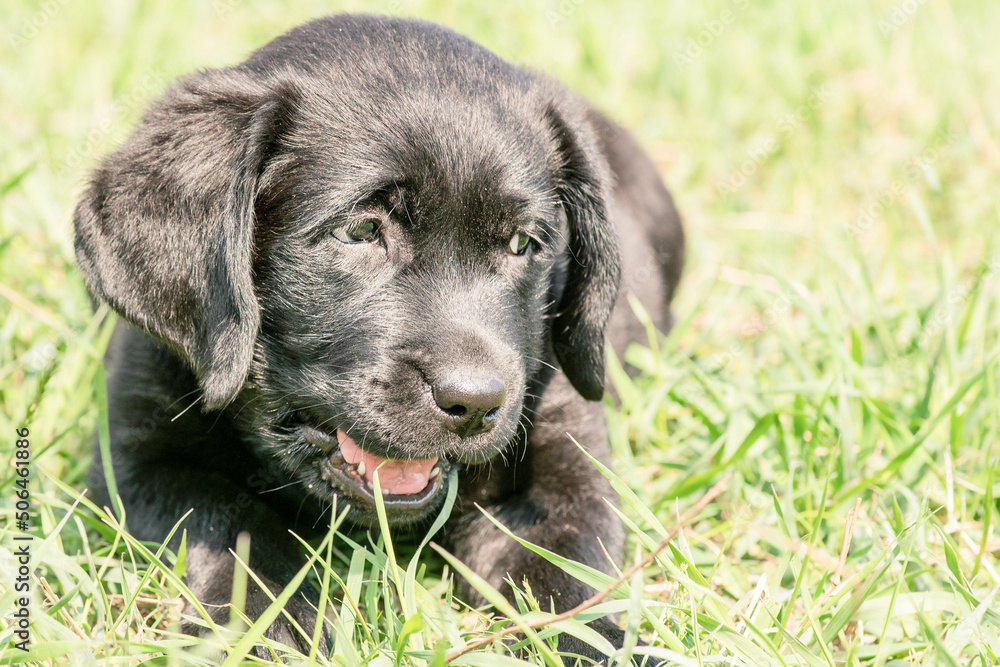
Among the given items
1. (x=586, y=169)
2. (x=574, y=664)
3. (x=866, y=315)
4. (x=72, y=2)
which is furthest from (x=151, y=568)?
(x=72, y=2)

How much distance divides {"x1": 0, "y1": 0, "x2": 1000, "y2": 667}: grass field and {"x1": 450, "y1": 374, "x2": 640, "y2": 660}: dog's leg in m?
0.12

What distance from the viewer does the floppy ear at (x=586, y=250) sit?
2885 millimetres

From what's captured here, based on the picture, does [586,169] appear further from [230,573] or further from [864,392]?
[230,573]

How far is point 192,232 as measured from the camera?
91.5 inches

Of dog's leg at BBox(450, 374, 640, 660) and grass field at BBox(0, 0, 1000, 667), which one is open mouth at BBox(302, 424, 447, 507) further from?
dog's leg at BBox(450, 374, 640, 660)

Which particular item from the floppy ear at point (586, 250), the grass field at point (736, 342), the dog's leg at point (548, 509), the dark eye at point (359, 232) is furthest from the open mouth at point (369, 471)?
the floppy ear at point (586, 250)

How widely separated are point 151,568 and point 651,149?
4106 mm

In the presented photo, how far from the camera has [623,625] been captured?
8.35ft

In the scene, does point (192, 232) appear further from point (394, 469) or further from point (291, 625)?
point (291, 625)

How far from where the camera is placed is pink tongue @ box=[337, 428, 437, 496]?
8.30ft

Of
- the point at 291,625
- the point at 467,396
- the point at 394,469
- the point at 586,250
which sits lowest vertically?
the point at 291,625

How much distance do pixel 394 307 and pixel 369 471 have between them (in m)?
0.45

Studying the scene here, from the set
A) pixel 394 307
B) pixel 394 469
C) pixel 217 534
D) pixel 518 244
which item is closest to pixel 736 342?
pixel 518 244

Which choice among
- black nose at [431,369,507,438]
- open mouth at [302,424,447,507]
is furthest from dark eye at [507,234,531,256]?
open mouth at [302,424,447,507]
